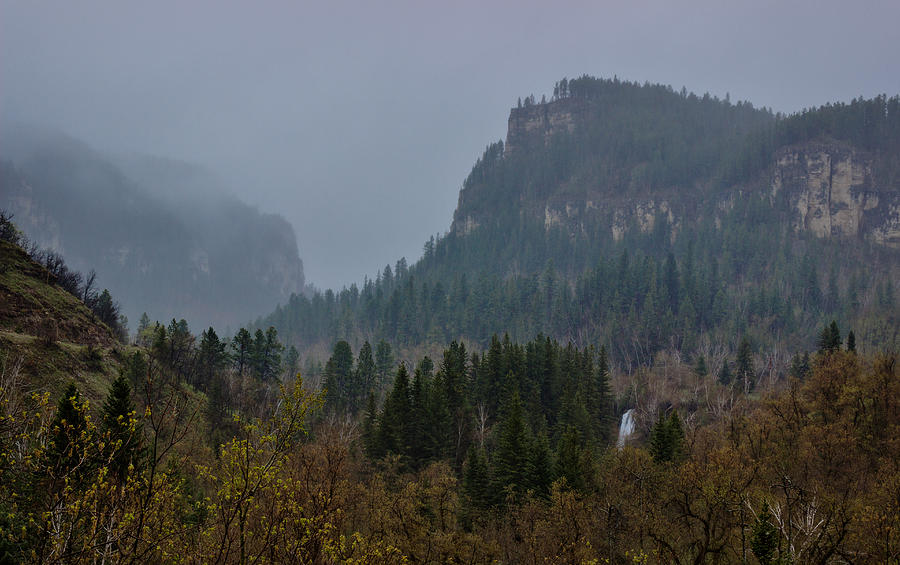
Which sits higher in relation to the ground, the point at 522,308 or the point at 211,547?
the point at 522,308

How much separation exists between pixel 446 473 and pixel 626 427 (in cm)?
5091

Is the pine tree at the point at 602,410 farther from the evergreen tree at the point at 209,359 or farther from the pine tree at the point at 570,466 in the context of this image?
the evergreen tree at the point at 209,359

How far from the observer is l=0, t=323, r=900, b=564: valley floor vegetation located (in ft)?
40.7

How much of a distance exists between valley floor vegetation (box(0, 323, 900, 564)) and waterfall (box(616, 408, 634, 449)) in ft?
8.99

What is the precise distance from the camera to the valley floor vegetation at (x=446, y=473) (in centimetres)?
1240

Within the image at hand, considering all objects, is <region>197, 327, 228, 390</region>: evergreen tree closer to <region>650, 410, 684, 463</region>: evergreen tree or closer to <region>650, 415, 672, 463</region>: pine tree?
<region>650, 415, 672, 463</region>: pine tree

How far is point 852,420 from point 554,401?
39.0 meters

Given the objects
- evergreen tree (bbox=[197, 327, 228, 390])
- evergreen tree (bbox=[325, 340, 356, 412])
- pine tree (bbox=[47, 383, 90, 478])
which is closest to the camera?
pine tree (bbox=[47, 383, 90, 478])

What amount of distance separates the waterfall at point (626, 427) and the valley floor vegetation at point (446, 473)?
2.74 meters

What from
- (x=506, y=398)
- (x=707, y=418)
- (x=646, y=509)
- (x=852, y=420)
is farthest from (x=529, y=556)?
(x=707, y=418)

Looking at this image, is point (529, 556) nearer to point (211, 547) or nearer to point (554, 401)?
point (211, 547)

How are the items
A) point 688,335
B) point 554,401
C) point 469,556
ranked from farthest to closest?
point 688,335 → point 554,401 → point 469,556

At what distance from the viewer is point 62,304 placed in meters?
51.0

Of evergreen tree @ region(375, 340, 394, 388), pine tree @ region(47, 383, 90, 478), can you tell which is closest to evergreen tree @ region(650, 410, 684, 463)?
pine tree @ region(47, 383, 90, 478)
